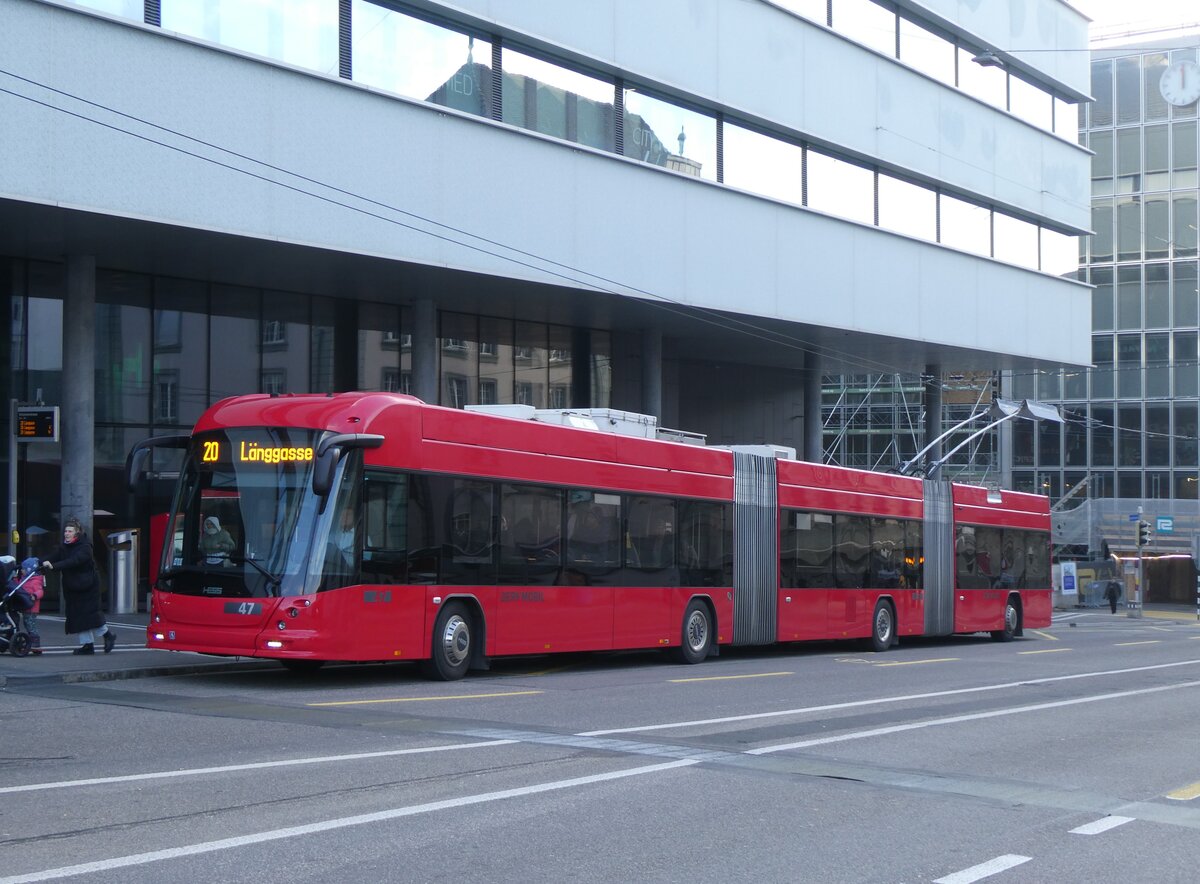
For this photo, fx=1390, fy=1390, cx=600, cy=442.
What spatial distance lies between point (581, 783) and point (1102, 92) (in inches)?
2649

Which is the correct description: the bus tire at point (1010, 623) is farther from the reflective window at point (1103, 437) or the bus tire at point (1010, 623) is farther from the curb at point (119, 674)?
the reflective window at point (1103, 437)

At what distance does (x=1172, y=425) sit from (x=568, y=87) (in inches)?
1850

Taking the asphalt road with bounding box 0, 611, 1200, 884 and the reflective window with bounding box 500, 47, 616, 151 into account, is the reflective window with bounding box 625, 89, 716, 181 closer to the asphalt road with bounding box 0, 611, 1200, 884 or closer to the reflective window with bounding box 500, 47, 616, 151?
the reflective window with bounding box 500, 47, 616, 151

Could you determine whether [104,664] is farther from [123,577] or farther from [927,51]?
[927,51]

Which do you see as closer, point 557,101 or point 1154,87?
point 557,101

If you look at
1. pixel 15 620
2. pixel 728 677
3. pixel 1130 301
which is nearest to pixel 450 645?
pixel 728 677

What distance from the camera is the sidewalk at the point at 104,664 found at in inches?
588

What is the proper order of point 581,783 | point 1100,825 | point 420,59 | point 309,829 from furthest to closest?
1. point 420,59
2. point 581,783
3. point 1100,825
4. point 309,829

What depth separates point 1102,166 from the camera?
6862 cm

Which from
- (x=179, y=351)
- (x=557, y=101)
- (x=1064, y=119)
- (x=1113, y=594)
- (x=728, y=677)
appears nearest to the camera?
(x=728, y=677)

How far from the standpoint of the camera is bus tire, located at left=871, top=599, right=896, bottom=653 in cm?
2602

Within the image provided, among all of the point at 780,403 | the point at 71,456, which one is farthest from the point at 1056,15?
the point at 71,456

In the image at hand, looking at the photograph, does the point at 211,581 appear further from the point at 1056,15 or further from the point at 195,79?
the point at 1056,15

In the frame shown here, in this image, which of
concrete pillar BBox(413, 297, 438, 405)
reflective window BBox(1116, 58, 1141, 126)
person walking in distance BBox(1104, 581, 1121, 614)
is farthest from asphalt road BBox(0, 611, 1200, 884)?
reflective window BBox(1116, 58, 1141, 126)
